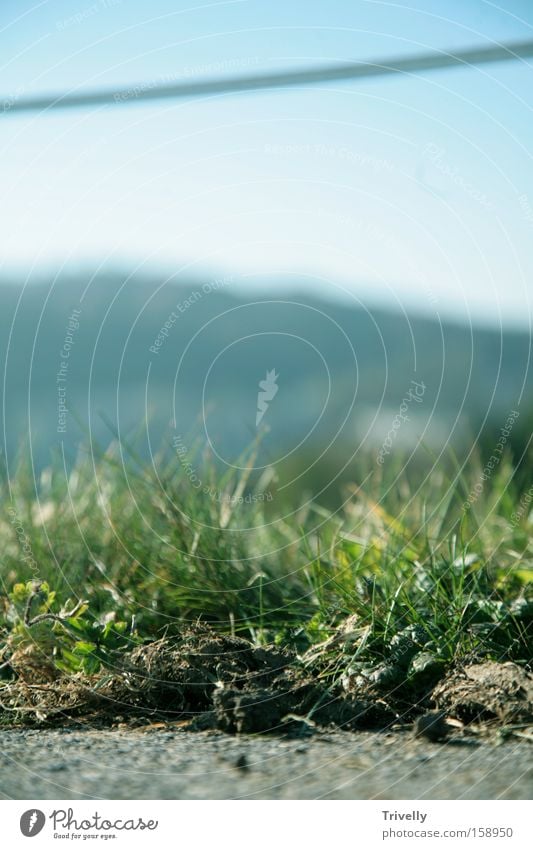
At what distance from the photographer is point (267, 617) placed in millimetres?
2854

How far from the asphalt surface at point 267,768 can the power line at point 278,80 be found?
1842 millimetres

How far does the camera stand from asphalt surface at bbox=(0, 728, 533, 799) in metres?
1.90

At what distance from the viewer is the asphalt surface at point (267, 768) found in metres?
1.90

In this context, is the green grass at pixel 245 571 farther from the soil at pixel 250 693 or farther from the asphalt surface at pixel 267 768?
the asphalt surface at pixel 267 768

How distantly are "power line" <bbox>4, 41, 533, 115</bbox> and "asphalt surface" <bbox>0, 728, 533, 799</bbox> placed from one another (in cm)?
184

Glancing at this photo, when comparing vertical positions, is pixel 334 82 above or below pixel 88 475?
above

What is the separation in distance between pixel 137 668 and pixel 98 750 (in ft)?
1.06

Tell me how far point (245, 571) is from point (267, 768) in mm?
1105
